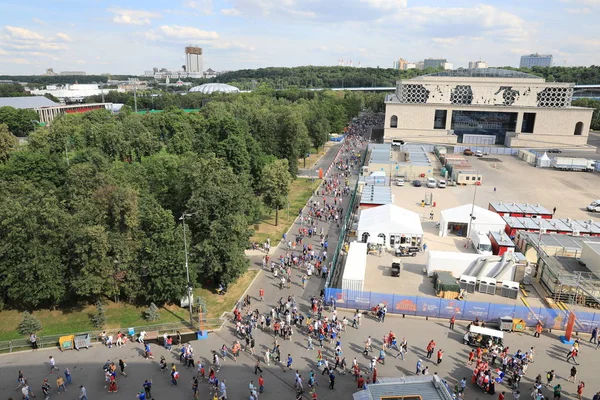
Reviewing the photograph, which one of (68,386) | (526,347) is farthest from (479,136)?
(68,386)

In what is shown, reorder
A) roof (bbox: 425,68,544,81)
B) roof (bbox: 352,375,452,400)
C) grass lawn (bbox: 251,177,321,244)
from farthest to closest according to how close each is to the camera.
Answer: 1. roof (bbox: 425,68,544,81)
2. grass lawn (bbox: 251,177,321,244)
3. roof (bbox: 352,375,452,400)

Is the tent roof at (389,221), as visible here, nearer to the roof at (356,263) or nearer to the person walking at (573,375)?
the roof at (356,263)

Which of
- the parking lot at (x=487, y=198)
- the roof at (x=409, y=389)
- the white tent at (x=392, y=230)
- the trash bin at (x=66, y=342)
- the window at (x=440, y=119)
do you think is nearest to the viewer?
the roof at (x=409, y=389)

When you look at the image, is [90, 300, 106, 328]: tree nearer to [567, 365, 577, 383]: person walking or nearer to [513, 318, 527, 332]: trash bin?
[513, 318, 527, 332]: trash bin

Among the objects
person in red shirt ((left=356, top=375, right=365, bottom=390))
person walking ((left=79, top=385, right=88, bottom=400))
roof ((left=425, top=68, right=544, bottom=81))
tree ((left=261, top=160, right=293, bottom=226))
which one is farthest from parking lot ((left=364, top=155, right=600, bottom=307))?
roof ((left=425, top=68, right=544, bottom=81))

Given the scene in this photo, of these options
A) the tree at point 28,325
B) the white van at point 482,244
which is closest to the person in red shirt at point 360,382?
the white van at point 482,244

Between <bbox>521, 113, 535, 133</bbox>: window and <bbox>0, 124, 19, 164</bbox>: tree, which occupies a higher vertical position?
<bbox>521, 113, 535, 133</bbox>: window
